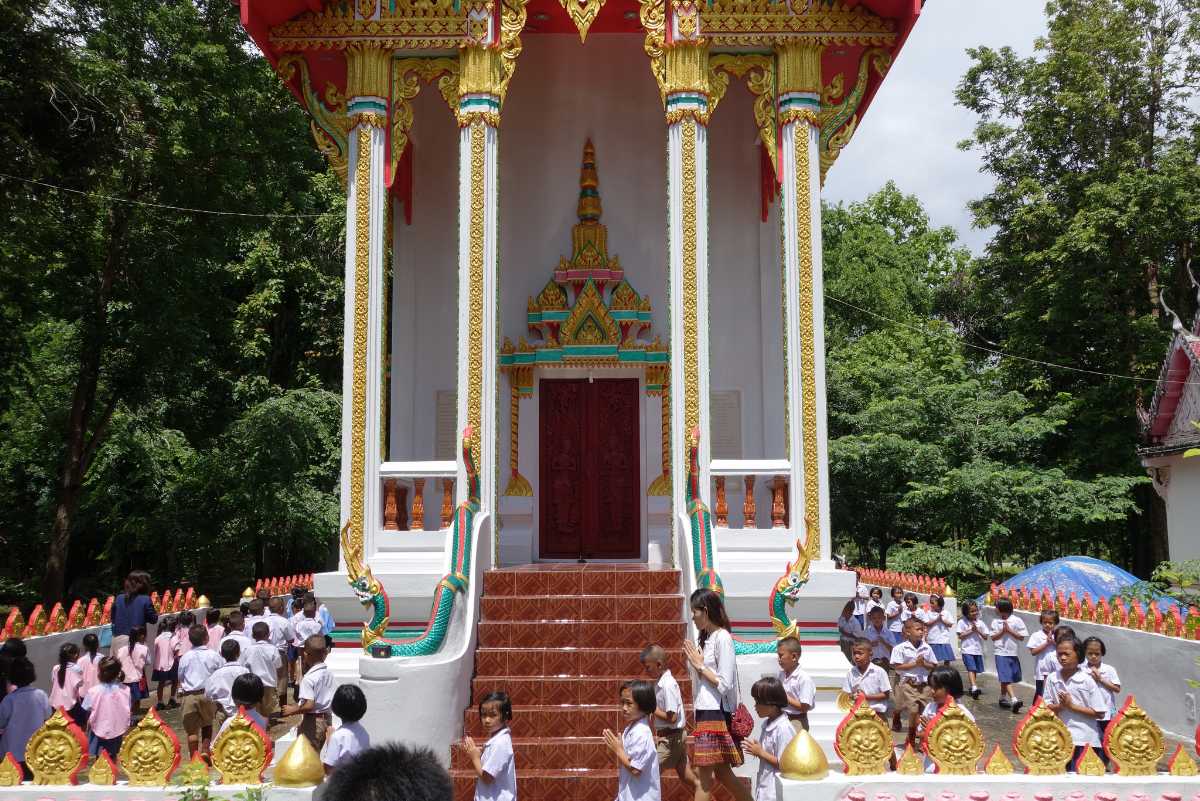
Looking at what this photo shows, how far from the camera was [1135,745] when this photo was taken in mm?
5270

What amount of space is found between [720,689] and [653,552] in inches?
192

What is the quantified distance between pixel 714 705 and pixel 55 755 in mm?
3471

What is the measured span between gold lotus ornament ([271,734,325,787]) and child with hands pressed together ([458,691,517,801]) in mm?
782

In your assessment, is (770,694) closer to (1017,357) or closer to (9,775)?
(9,775)

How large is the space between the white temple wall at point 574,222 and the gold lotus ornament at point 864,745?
5848 mm

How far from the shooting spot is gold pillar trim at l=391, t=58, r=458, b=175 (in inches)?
382

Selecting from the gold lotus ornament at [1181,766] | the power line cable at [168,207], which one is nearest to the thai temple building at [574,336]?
the gold lotus ornament at [1181,766]

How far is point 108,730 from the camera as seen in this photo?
7504mm

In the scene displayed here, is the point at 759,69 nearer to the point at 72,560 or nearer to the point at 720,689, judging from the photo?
the point at 720,689

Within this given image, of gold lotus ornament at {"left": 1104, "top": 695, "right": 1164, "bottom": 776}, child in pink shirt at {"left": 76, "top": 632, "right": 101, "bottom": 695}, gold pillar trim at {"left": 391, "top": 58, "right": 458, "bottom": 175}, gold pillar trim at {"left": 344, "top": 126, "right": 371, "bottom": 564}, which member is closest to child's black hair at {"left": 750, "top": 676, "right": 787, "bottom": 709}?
gold lotus ornament at {"left": 1104, "top": 695, "right": 1164, "bottom": 776}

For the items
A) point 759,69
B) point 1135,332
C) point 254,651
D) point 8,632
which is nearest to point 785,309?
point 759,69

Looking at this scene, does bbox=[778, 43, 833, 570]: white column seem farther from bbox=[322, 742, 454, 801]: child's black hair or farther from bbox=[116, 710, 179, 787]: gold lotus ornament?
bbox=[322, 742, 454, 801]: child's black hair

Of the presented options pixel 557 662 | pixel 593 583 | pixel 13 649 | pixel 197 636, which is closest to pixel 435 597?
pixel 557 662

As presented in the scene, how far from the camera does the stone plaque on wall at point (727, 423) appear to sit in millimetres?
11062
